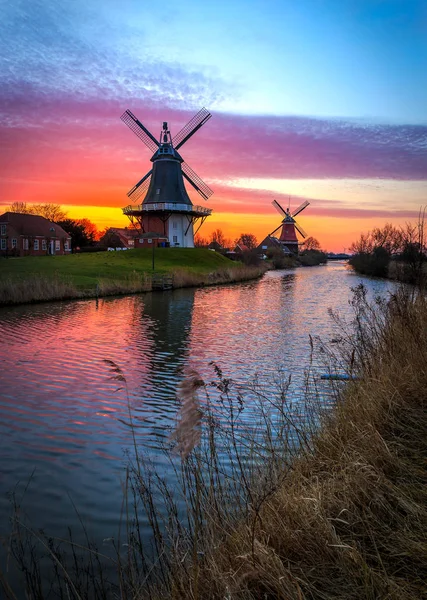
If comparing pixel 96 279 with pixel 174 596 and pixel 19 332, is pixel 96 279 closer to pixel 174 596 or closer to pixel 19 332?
pixel 19 332

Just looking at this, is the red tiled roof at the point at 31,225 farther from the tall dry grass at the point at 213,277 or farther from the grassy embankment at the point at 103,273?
the tall dry grass at the point at 213,277

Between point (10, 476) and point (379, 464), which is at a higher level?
point (379, 464)

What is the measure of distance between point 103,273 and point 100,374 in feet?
87.9

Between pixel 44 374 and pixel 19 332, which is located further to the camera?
pixel 19 332

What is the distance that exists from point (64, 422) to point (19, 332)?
9.83 meters

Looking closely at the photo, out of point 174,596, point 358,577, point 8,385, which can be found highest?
point 358,577

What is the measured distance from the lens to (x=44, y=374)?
11.3 meters

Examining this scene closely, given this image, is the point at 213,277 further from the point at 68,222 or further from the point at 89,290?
the point at 68,222

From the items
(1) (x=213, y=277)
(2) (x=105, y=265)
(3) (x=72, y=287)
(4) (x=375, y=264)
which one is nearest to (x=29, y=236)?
(2) (x=105, y=265)

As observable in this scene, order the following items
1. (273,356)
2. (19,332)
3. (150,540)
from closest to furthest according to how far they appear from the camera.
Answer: (150,540) < (273,356) < (19,332)

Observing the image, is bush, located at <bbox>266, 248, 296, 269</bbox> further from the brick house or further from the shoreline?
the shoreline

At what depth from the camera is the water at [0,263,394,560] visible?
5676 millimetres

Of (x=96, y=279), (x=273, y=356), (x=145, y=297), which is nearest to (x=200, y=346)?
(x=273, y=356)

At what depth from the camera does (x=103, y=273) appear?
37.2 metres
